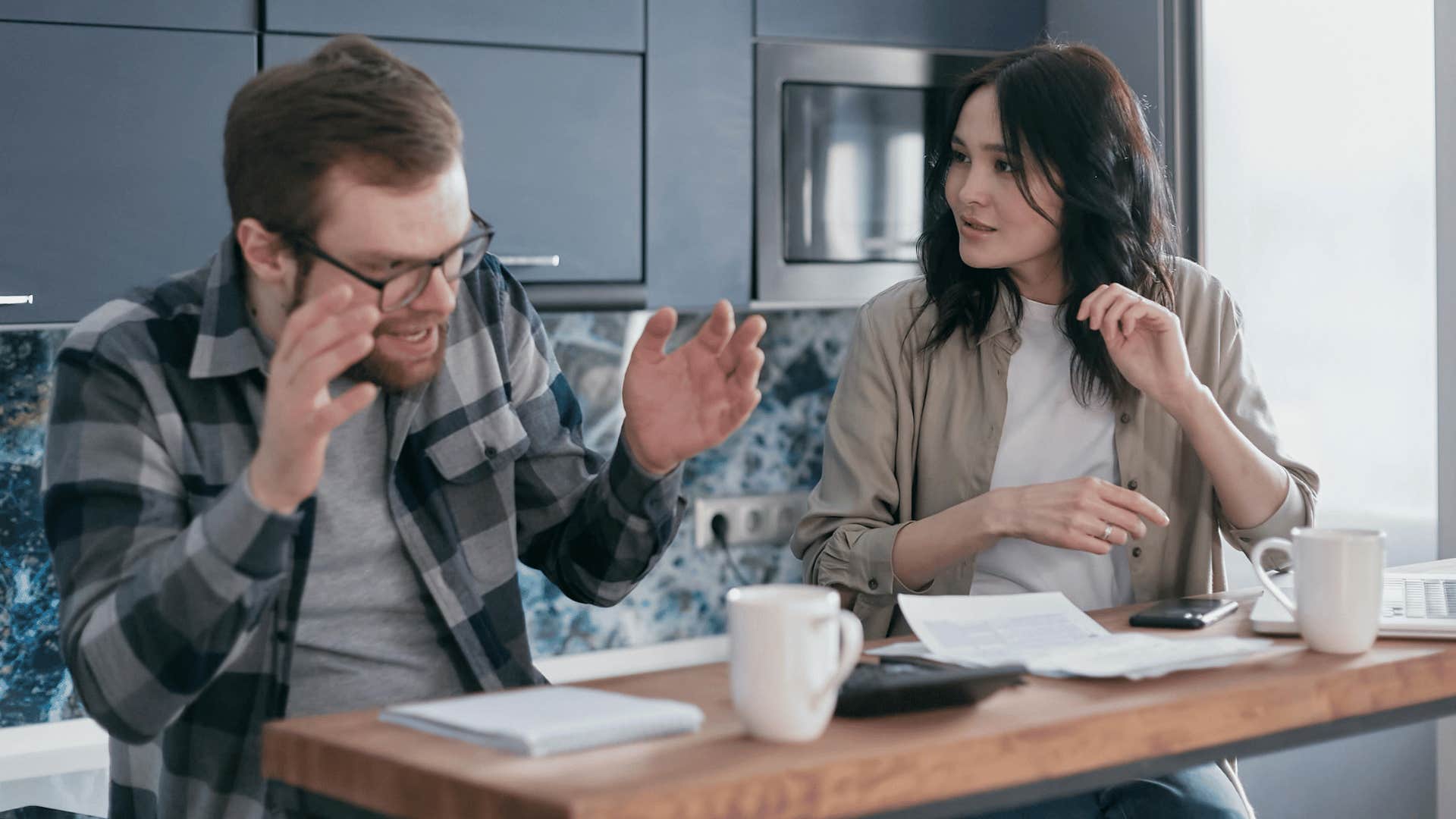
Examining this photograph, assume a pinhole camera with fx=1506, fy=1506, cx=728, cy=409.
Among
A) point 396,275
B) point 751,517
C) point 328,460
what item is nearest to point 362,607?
point 328,460

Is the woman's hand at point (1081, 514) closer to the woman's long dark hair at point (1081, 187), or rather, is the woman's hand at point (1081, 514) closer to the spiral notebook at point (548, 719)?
the woman's long dark hair at point (1081, 187)

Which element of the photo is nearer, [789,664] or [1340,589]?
[789,664]

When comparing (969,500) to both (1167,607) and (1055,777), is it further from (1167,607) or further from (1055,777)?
(1055,777)

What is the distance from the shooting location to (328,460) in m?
1.54

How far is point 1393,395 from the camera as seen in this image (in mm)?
2680

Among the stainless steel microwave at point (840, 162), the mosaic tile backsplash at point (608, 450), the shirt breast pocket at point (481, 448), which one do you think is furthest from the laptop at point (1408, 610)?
the mosaic tile backsplash at point (608, 450)

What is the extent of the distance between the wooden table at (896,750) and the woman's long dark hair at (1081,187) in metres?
0.69

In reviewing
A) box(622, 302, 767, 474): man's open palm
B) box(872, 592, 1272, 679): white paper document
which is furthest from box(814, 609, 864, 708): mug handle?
box(622, 302, 767, 474): man's open palm

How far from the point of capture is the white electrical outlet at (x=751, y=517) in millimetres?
3201

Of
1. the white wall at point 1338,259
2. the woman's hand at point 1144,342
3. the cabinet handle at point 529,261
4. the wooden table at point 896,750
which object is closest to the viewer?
the wooden table at point 896,750

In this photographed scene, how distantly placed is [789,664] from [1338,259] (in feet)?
6.84

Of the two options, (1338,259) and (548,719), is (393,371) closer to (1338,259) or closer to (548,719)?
(548,719)

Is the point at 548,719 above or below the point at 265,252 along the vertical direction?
below

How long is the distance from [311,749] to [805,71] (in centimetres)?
193
